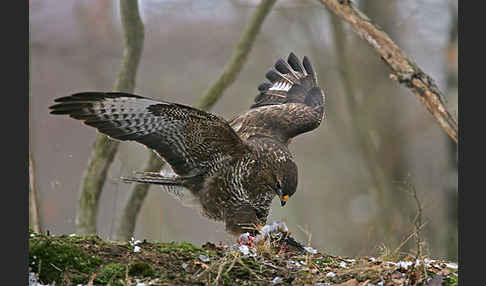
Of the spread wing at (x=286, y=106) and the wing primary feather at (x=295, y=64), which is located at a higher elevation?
the wing primary feather at (x=295, y=64)

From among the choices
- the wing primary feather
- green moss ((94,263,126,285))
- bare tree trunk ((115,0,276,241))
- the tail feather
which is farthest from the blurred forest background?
green moss ((94,263,126,285))

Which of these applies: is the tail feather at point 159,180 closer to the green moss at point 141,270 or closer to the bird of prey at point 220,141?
the bird of prey at point 220,141

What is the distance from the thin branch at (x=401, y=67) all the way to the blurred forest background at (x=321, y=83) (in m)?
2.66

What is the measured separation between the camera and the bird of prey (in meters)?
4.24

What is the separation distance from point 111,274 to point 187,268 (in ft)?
1.52

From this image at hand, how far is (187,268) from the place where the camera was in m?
3.66

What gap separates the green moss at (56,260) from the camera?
3484mm

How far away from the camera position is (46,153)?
748 centimetres

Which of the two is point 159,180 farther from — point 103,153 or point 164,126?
point 103,153

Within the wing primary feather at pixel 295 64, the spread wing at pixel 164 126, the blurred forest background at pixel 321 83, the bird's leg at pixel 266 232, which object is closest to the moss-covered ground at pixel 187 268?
the bird's leg at pixel 266 232

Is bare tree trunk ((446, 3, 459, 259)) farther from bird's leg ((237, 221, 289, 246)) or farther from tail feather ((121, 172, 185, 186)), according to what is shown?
tail feather ((121, 172, 185, 186))

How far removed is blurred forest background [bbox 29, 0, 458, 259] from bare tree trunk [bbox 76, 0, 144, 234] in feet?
3.10

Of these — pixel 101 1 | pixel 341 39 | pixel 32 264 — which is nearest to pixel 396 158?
pixel 341 39

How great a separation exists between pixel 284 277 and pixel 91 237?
4.31 feet
